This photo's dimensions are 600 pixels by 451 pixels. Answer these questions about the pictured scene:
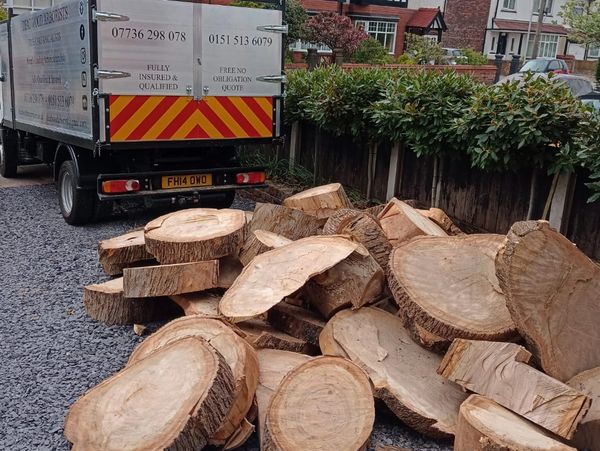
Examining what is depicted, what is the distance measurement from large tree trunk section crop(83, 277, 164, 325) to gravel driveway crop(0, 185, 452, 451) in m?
0.07

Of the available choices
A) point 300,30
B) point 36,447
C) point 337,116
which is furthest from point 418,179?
point 300,30

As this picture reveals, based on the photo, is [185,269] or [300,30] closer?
[185,269]

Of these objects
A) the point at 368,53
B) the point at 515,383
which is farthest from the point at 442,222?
the point at 368,53

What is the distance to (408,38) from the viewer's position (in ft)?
117

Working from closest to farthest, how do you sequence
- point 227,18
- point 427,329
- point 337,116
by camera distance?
point 427,329
point 227,18
point 337,116

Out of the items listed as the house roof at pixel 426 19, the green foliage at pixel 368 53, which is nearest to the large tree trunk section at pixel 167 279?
the green foliage at pixel 368 53

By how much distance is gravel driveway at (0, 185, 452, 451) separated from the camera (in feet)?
10.4

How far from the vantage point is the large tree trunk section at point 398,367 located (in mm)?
3098

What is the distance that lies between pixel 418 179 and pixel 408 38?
102 feet

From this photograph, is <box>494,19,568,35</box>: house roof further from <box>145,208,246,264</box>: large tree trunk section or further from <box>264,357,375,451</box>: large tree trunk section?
<box>264,357,375,451</box>: large tree trunk section

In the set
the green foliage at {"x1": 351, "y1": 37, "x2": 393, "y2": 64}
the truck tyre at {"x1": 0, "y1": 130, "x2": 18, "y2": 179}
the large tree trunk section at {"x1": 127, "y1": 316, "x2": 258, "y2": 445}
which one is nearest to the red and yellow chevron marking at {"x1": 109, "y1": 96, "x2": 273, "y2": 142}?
the large tree trunk section at {"x1": 127, "y1": 316, "x2": 258, "y2": 445}

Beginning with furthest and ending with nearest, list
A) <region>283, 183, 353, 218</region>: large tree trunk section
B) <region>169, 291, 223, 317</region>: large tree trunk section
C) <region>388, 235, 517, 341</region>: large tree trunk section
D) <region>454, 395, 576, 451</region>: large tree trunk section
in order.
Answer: <region>283, 183, 353, 218</region>: large tree trunk section < <region>169, 291, 223, 317</region>: large tree trunk section < <region>388, 235, 517, 341</region>: large tree trunk section < <region>454, 395, 576, 451</region>: large tree trunk section

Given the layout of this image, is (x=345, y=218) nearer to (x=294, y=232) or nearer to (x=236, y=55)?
(x=294, y=232)

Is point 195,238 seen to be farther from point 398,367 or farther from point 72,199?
point 72,199
